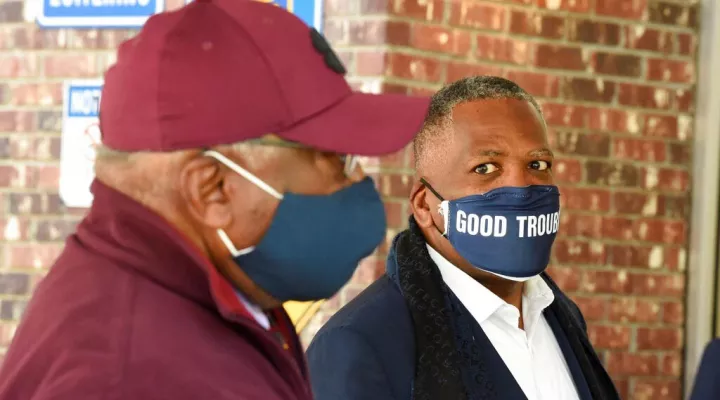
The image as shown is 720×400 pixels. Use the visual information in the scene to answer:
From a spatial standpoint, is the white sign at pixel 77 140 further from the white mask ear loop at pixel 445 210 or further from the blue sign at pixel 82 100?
the white mask ear loop at pixel 445 210

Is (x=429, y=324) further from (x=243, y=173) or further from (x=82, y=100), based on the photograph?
(x=82, y=100)

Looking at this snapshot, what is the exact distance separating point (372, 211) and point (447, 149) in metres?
1.02

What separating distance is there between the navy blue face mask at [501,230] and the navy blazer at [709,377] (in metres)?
0.44

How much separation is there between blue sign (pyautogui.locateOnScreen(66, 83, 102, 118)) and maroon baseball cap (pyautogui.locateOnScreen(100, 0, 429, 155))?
2.37 m

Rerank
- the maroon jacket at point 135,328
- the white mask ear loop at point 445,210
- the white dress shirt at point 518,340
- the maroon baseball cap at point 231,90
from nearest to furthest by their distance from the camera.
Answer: the maroon jacket at point 135,328, the maroon baseball cap at point 231,90, the white dress shirt at point 518,340, the white mask ear loop at point 445,210

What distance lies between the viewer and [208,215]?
135 cm

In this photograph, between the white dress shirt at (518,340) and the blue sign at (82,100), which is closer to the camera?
the white dress shirt at (518,340)

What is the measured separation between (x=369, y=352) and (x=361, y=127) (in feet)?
2.88

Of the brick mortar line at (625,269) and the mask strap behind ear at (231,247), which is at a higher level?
the mask strap behind ear at (231,247)

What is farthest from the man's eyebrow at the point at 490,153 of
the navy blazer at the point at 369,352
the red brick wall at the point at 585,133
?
the red brick wall at the point at 585,133

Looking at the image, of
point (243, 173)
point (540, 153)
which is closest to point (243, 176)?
point (243, 173)

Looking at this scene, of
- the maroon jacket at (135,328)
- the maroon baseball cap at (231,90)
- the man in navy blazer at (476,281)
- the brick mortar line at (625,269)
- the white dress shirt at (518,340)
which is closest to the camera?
the maroon jacket at (135,328)

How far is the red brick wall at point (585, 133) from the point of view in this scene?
3.71m

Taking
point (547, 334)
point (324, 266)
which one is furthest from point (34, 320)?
point (547, 334)
